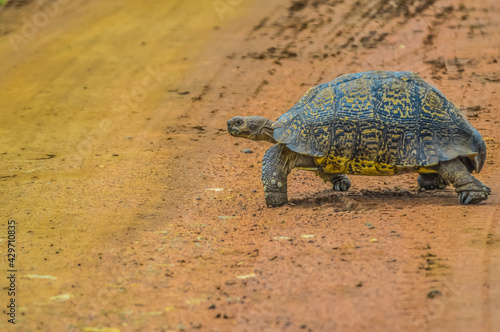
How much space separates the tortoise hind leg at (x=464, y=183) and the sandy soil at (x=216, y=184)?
0.77ft

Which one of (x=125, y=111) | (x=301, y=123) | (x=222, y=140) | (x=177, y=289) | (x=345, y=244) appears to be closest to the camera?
(x=177, y=289)

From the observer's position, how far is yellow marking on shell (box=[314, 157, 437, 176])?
23.2 feet

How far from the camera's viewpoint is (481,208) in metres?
6.74

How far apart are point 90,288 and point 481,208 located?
12.9 feet

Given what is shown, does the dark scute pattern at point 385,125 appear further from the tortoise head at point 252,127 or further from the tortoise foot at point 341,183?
the tortoise foot at point 341,183

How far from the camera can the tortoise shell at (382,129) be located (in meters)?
6.95

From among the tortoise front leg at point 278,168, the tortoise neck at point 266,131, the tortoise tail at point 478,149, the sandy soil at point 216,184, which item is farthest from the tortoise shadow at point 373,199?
the tortoise neck at point 266,131

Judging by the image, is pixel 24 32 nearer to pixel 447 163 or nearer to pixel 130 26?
pixel 130 26

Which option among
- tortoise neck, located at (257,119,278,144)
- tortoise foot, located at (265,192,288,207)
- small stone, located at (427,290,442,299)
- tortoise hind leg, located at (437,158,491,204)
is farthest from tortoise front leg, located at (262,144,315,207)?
small stone, located at (427,290,442,299)

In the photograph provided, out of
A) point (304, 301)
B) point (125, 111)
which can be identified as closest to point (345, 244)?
point (304, 301)

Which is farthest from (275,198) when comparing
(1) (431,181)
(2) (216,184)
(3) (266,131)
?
(1) (431,181)

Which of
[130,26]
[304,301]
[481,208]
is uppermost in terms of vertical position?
[304,301]

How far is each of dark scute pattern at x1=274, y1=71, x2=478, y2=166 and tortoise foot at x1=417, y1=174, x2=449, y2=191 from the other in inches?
33.8

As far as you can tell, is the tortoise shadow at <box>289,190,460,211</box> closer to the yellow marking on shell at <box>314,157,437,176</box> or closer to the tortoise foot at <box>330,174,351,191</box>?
the tortoise foot at <box>330,174,351,191</box>
